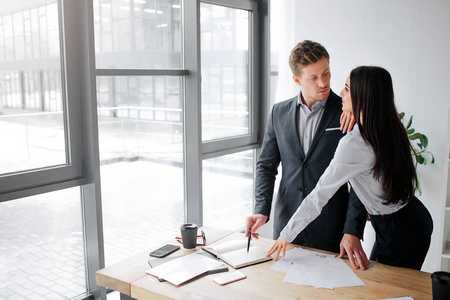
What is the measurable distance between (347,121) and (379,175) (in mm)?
408

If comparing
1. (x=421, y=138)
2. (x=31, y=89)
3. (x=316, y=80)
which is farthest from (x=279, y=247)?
(x=421, y=138)

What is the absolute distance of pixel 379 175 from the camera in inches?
69.6

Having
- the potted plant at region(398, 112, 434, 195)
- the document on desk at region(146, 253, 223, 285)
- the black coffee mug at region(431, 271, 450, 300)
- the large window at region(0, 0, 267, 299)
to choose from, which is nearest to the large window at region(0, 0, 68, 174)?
the large window at region(0, 0, 267, 299)

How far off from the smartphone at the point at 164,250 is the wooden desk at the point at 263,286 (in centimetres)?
10

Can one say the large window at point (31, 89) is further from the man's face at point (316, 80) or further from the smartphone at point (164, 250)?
the man's face at point (316, 80)

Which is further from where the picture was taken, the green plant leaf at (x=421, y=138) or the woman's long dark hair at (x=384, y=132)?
the green plant leaf at (x=421, y=138)

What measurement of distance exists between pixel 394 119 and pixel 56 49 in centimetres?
181

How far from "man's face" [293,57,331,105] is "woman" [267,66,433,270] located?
1.18 feet

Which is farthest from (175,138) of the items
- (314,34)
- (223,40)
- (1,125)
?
(314,34)

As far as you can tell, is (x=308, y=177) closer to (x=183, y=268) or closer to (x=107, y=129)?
(x=183, y=268)

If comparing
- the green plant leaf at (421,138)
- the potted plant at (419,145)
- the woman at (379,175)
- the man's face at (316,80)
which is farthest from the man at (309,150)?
the green plant leaf at (421,138)

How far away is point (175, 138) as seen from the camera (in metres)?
3.29

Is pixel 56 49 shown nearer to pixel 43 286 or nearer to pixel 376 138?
pixel 43 286

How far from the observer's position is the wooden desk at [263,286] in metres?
1.55
